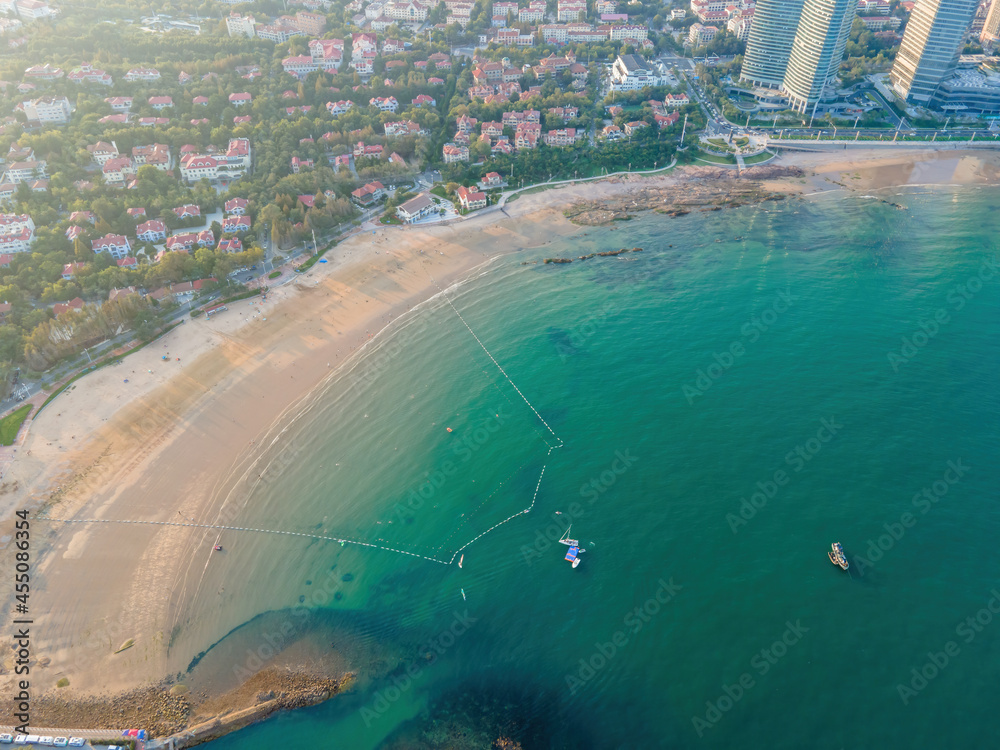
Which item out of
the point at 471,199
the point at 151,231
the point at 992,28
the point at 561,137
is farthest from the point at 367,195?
the point at 992,28

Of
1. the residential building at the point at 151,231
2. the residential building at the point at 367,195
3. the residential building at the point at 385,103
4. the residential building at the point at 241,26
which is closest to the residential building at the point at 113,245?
the residential building at the point at 151,231

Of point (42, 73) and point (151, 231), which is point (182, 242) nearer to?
point (151, 231)

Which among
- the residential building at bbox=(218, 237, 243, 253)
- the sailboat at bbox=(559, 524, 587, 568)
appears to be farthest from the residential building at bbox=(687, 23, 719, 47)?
the sailboat at bbox=(559, 524, 587, 568)

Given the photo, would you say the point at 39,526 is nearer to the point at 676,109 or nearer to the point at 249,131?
the point at 249,131

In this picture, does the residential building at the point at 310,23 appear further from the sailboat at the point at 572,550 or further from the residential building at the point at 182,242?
the sailboat at the point at 572,550

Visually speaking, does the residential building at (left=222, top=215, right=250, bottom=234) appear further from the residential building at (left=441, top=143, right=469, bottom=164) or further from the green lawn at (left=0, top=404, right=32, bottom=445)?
the residential building at (left=441, top=143, right=469, bottom=164)
